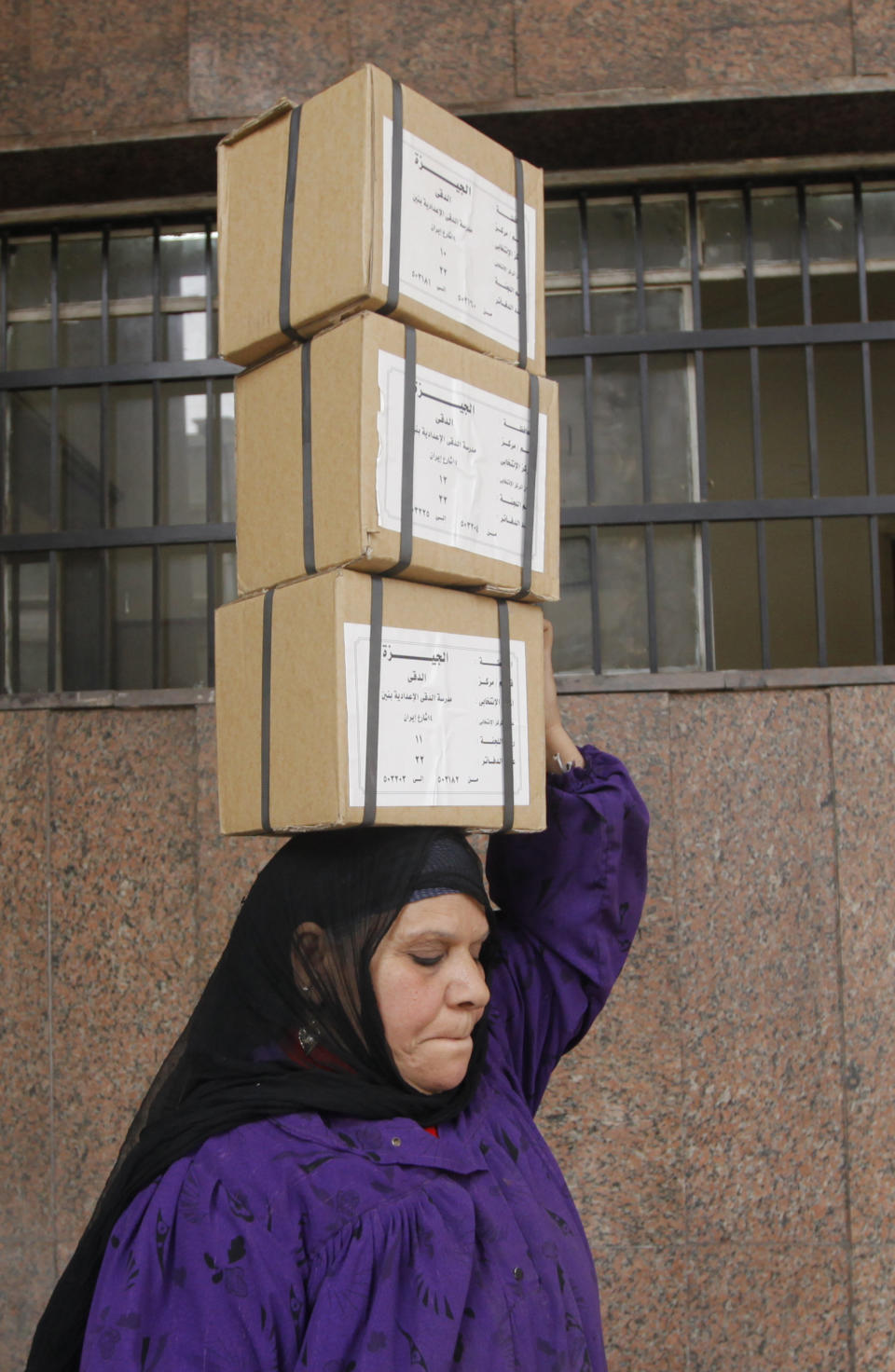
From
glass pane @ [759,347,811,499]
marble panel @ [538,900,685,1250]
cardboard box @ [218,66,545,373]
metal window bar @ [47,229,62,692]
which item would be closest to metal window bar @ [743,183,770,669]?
glass pane @ [759,347,811,499]

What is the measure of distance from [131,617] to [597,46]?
7.15 ft

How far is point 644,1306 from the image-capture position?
3.21m

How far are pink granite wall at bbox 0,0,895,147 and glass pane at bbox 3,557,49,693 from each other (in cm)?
125

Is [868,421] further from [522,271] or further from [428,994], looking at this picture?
[428,994]

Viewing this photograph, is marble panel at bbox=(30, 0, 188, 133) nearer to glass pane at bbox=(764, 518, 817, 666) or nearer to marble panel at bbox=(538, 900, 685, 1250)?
glass pane at bbox=(764, 518, 817, 666)

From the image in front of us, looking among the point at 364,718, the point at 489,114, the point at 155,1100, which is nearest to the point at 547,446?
the point at 364,718

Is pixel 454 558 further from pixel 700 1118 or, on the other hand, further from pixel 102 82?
pixel 102 82

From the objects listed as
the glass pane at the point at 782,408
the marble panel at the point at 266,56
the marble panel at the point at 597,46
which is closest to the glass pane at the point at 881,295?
the glass pane at the point at 782,408

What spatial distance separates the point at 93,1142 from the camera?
3371 millimetres

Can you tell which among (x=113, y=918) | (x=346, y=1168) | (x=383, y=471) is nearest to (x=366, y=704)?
(x=383, y=471)

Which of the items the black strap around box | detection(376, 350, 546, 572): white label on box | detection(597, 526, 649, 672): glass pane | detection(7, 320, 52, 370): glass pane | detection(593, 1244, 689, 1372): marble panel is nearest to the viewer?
detection(376, 350, 546, 572): white label on box

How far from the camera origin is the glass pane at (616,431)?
3678 mm

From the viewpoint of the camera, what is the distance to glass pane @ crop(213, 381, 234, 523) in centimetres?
373

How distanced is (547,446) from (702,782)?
1.74 m
